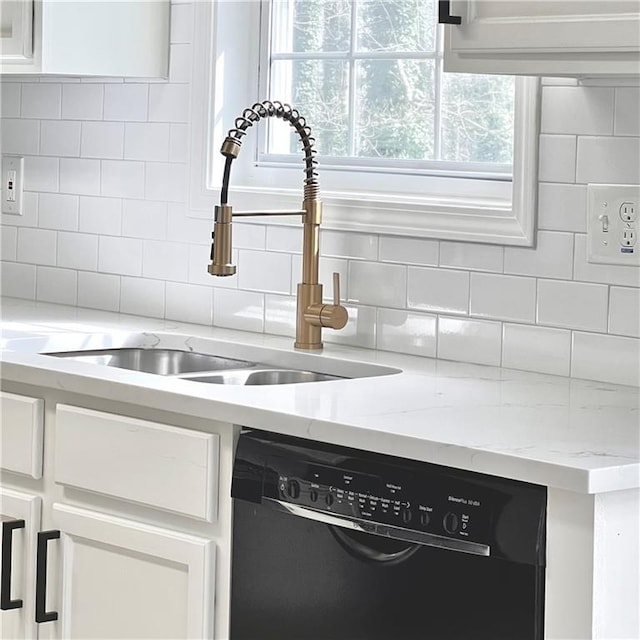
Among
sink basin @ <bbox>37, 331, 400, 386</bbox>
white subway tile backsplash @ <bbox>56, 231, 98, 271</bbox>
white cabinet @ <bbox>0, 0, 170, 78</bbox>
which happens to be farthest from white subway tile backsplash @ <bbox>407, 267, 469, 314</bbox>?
white subway tile backsplash @ <bbox>56, 231, 98, 271</bbox>

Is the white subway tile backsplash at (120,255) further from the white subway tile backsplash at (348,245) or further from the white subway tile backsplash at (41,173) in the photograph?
the white subway tile backsplash at (348,245)

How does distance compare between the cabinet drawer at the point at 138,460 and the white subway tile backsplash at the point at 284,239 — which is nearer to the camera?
the cabinet drawer at the point at 138,460

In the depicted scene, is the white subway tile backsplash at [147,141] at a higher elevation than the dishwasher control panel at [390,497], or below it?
higher

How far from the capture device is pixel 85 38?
2.99 m

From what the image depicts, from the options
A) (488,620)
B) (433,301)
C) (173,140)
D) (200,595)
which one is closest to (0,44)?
(173,140)

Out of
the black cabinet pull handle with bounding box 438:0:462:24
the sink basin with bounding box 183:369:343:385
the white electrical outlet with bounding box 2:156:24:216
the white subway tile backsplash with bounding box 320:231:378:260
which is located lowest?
the sink basin with bounding box 183:369:343:385

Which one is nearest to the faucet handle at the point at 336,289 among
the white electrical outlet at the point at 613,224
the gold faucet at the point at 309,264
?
the gold faucet at the point at 309,264

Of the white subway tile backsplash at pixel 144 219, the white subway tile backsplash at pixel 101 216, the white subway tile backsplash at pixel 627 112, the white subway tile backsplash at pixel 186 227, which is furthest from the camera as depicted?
the white subway tile backsplash at pixel 101 216

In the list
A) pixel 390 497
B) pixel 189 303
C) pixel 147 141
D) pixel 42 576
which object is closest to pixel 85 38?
pixel 147 141

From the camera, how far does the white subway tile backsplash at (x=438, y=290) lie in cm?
258

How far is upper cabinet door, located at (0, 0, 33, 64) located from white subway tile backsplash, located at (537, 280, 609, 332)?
1313 millimetres

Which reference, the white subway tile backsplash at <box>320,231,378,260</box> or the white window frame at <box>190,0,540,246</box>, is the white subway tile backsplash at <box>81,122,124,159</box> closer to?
the white window frame at <box>190,0,540,246</box>

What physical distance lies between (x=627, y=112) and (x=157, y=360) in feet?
3.83

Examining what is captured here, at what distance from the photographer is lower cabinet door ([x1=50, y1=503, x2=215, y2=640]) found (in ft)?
7.06
